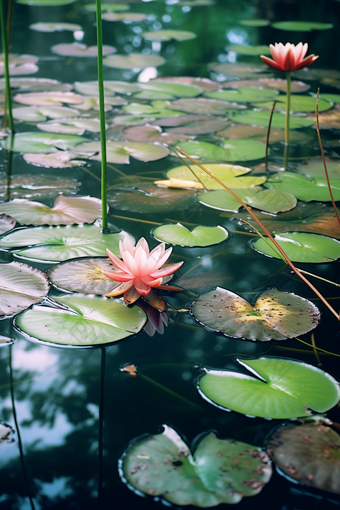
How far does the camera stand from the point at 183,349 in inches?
42.6

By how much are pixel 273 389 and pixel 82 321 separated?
46 cm

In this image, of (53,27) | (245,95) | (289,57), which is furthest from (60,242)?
(53,27)

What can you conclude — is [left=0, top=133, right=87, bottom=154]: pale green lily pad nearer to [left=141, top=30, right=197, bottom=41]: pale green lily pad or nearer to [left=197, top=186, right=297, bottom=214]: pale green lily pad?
[left=197, top=186, right=297, bottom=214]: pale green lily pad

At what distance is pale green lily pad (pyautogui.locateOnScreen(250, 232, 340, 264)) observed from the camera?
4.66 feet

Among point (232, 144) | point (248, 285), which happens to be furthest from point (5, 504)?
point (232, 144)

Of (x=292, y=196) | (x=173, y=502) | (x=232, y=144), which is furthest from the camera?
(x=232, y=144)

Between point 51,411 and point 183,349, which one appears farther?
point 183,349

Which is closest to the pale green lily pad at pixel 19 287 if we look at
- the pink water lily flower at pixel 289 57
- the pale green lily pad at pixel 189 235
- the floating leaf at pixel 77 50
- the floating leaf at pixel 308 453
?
the pale green lily pad at pixel 189 235

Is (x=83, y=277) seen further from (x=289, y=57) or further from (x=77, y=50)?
(x=77, y=50)

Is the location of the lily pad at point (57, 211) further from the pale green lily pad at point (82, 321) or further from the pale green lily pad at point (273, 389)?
the pale green lily pad at point (273, 389)

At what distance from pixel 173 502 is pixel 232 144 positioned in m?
1.80

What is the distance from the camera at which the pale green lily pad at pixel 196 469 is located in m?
0.75

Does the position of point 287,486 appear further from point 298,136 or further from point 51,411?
point 298,136

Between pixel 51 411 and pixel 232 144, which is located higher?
pixel 232 144
